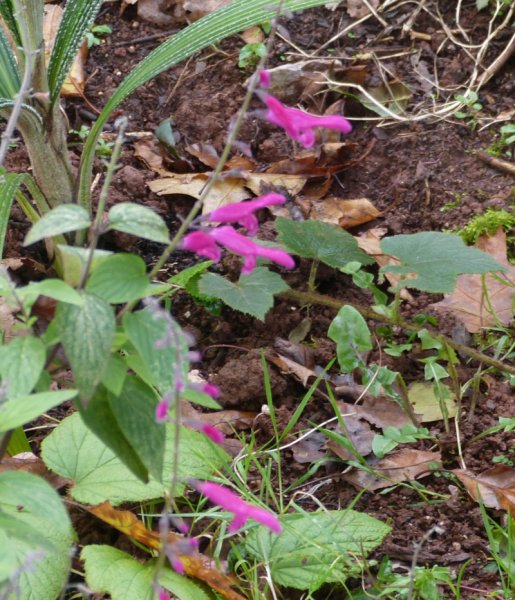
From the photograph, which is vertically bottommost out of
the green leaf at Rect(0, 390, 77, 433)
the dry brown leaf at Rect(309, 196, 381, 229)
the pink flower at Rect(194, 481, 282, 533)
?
the dry brown leaf at Rect(309, 196, 381, 229)

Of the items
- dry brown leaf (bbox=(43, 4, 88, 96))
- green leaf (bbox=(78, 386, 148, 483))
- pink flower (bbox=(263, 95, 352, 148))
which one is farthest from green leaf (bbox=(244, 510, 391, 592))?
dry brown leaf (bbox=(43, 4, 88, 96))

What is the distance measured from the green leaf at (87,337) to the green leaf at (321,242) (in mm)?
1108

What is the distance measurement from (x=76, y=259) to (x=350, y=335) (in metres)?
0.78

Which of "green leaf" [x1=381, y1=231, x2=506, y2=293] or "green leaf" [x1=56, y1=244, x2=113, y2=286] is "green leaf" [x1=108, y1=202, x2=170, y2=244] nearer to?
"green leaf" [x1=56, y1=244, x2=113, y2=286]

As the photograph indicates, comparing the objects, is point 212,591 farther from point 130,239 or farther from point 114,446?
point 130,239

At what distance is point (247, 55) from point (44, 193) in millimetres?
1069

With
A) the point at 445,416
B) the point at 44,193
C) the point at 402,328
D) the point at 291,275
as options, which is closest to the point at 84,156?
the point at 44,193

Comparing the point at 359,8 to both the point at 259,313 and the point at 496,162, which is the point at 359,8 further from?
the point at 259,313

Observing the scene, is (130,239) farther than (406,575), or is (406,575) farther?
(130,239)

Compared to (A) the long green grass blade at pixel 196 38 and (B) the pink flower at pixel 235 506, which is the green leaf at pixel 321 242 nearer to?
(A) the long green grass blade at pixel 196 38

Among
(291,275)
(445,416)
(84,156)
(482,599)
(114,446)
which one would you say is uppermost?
(84,156)

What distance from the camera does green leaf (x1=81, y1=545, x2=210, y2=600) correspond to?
1490 millimetres

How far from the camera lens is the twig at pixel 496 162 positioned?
2.53 meters

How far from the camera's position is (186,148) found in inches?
112
